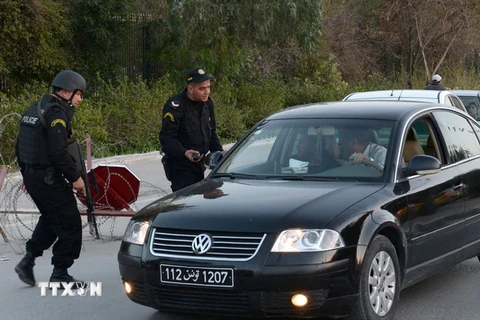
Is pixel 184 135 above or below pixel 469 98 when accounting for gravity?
above

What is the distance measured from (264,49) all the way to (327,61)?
457 cm

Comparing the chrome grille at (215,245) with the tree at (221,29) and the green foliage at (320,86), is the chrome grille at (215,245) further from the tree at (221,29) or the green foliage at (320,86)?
the green foliage at (320,86)

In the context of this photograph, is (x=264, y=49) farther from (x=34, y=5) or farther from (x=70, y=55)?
(x=34, y=5)

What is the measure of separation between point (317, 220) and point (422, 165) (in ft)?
4.12

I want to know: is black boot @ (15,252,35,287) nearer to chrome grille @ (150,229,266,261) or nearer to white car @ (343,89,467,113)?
chrome grille @ (150,229,266,261)

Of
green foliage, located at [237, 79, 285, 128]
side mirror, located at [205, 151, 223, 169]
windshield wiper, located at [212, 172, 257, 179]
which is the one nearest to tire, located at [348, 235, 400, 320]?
windshield wiper, located at [212, 172, 257, 179]

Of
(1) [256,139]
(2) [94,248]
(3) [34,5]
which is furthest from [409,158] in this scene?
(3) [34,5]

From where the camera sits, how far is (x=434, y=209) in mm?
7008

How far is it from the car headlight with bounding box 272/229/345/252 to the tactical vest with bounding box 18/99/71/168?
243 centimetres

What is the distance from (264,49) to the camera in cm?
2762

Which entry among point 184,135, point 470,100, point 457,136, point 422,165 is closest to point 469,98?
point 470,100

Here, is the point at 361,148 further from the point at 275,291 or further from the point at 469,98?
the point at 469,98

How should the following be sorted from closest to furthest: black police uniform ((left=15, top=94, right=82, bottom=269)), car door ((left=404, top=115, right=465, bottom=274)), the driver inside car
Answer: car door ((left=404, top=115, right=465, bottom=274)) < the driver inside car < black police uniform ((left=15, top=94, right=82, bottom=269))

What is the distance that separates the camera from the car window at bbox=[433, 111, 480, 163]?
25.3ft
